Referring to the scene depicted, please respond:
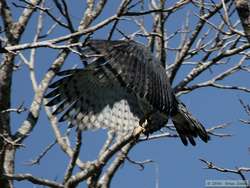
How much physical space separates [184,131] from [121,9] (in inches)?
71.3

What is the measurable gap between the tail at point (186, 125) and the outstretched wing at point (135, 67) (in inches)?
28.5

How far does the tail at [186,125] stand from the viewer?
576 centimetres

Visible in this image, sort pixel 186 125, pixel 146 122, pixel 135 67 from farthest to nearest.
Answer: pixel 186 125, pixel 146 122, pixel 135 67

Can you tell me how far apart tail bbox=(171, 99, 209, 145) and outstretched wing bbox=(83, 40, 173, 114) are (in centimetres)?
72

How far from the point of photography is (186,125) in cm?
588

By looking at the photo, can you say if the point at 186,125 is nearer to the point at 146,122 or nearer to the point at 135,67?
the point at 146,122

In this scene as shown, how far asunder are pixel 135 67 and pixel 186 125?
1194 millimetres

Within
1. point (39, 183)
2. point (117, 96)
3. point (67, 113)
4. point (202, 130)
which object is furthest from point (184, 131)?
point (39, 183)

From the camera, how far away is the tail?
576 centimetres

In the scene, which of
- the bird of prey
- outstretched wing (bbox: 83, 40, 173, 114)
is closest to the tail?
the bird of prey

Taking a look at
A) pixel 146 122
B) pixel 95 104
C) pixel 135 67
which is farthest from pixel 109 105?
pixel 135 67

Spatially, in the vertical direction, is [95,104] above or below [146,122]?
above

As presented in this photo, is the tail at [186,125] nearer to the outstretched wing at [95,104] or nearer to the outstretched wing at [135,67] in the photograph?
the outstretched wing at [95,104]

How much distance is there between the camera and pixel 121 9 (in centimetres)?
447
